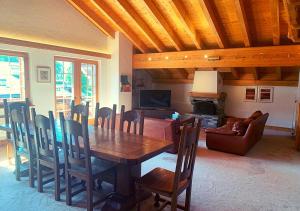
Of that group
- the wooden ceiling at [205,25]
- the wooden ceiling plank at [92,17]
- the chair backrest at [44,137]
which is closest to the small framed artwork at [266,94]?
the wooden ceiling at [205,25]

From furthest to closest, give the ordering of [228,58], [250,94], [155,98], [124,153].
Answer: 1. [155,98]
2. [250,94]
3. [228,58]
4. [124,153]

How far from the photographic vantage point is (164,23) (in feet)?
20.2

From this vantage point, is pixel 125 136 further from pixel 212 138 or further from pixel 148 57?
pixel 148 57

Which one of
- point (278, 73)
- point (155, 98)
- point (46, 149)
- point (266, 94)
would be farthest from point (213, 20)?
point (46, 149)

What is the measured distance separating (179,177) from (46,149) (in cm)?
179

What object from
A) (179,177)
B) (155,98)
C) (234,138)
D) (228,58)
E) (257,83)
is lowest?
(234,138)

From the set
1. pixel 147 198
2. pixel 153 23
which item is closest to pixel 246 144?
pixel 147 198

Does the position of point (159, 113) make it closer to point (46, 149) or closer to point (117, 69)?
point (117, 69)

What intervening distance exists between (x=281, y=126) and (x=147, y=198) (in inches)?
252

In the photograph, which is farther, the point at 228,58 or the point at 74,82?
the point at 74,82

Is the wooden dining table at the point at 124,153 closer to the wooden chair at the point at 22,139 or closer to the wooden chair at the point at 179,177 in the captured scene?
the wooden chair at the point at 179,177

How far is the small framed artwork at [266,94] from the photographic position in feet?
25.4

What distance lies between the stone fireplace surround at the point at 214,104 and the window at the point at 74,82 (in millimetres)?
3501

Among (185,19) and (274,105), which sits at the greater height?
(185,19)
